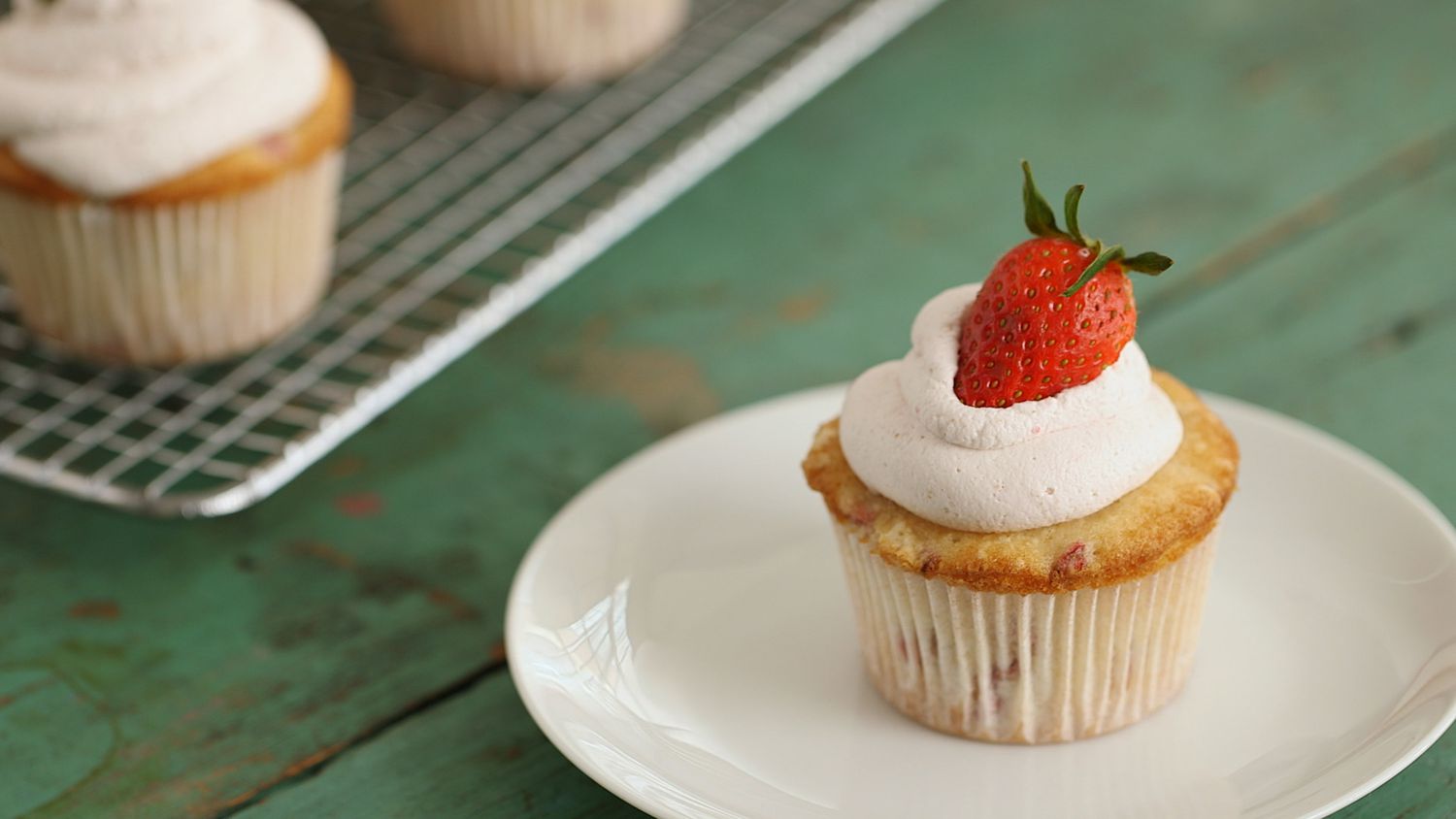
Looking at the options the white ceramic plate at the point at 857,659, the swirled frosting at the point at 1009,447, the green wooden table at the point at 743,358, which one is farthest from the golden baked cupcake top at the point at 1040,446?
the green wooden table at the point at 743,358

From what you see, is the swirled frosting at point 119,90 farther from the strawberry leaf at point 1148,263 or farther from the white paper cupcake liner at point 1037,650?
the strawberry leaf at point 1148,263

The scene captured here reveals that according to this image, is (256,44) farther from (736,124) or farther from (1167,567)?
(1167,567)

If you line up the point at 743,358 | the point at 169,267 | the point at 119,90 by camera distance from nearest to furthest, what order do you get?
the point at 119,90 < the point at 169,267 < the point at 743,358

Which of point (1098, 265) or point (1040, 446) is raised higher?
point (1098, 265)

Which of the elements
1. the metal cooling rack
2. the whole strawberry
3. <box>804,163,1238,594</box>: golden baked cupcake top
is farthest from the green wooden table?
the whole strawberry

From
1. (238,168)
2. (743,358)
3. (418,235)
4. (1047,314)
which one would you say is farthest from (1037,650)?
(418,235)

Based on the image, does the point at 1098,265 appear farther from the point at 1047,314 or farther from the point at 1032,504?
the point at 1032,504

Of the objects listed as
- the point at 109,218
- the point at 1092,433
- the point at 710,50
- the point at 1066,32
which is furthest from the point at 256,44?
the point at 1066,32
